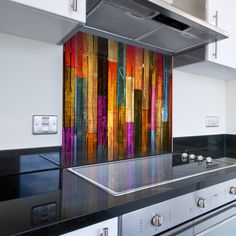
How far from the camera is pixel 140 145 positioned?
1497 millimetres

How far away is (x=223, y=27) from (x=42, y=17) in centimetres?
118

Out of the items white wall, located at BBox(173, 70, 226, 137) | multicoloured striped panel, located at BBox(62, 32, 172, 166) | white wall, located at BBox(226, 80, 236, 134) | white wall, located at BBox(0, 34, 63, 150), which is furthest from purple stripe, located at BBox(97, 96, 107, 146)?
white wall, located at BBox(226, 80, 236, 134)

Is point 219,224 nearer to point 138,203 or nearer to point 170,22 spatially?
point 138,203

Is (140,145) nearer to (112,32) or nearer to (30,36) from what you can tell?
(112,32)

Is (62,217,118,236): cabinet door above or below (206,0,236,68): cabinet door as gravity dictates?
below

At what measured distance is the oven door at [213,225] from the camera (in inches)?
34.1

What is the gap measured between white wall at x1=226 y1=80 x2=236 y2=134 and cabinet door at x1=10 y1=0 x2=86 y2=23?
1643mm

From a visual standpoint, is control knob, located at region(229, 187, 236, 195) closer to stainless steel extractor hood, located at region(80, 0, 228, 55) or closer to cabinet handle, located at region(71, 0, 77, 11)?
stainless steel extractor hood, located at region(80, 0, 228, 55)

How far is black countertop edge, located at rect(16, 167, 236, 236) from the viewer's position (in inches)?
22.3

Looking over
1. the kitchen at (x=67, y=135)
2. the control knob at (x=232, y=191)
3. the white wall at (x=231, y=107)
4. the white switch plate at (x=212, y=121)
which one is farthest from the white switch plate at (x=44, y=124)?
the white wall at (x=231, y=107)

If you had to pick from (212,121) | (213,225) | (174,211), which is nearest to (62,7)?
(174,211)

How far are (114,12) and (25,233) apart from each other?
3.04 ft

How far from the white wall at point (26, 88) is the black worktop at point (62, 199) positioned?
115mm

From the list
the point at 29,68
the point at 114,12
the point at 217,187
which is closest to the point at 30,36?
the point at 29,68
